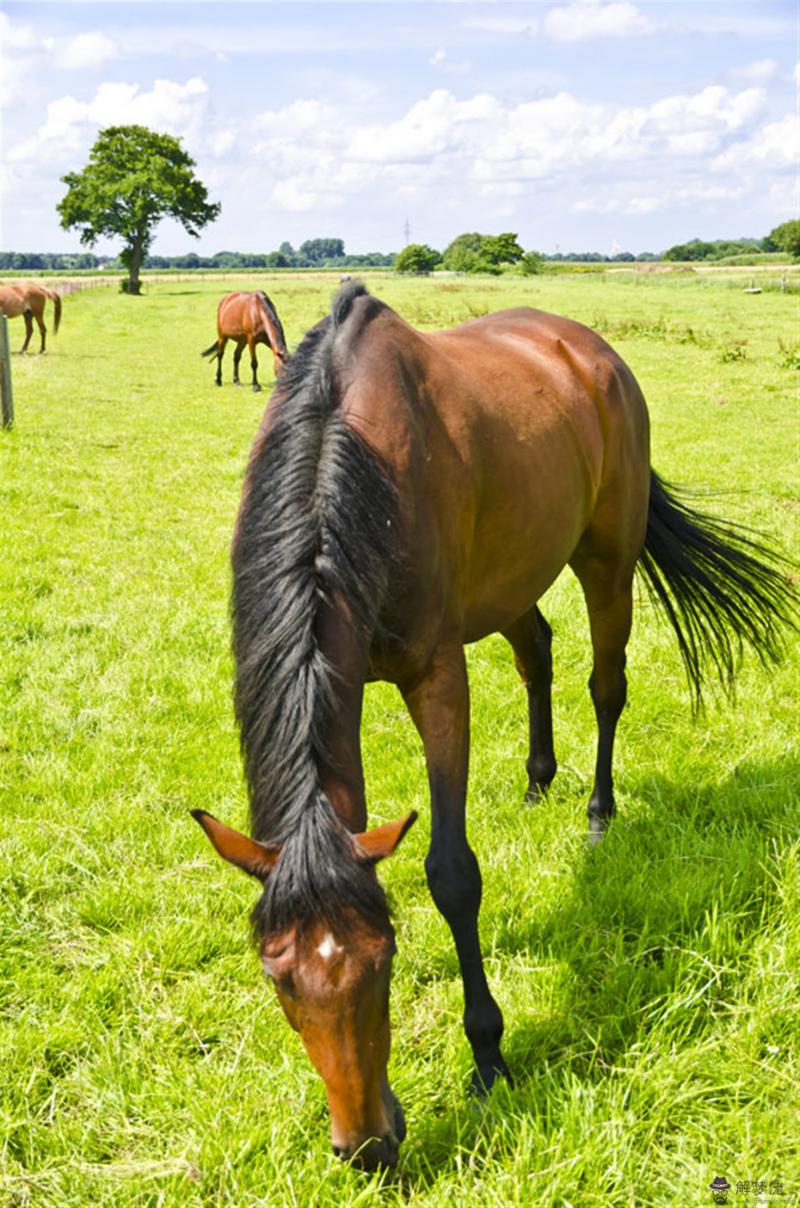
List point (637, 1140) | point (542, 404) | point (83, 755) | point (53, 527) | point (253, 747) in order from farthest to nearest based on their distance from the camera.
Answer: point (53, 527) < point (83, 755) < point (542, 404) < point (637, 1140) < point (253, 747)

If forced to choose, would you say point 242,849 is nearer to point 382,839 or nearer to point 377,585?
point 382,839

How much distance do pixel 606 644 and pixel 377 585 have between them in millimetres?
2018

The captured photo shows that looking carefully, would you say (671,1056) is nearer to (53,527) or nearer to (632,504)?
(632,504)

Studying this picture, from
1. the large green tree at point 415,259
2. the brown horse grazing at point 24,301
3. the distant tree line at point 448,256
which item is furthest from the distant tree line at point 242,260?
the brown horse grazing at point 24,301

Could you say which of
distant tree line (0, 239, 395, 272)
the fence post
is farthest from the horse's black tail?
distant tree line (0, 239, 395, 272)

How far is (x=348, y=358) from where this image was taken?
261 centimetres

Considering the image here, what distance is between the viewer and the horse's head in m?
1.84

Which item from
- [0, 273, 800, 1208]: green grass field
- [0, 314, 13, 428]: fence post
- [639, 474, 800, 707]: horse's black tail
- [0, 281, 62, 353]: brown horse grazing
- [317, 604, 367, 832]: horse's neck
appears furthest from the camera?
[0, 281, 62, 353]: brown horse grazing

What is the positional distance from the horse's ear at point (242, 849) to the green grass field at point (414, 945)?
70 cm

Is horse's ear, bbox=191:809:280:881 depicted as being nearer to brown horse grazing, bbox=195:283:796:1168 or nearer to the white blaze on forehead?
brown horse grazing, bbox=195:283:796:1168

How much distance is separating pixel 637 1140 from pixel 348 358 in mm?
2189

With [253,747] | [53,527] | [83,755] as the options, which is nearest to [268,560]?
Answer: [253,747]

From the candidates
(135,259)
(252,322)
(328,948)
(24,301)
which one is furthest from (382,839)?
(135,259)

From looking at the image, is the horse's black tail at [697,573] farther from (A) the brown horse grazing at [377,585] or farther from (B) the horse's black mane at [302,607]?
(B) the horse's black mane at [302,607]
